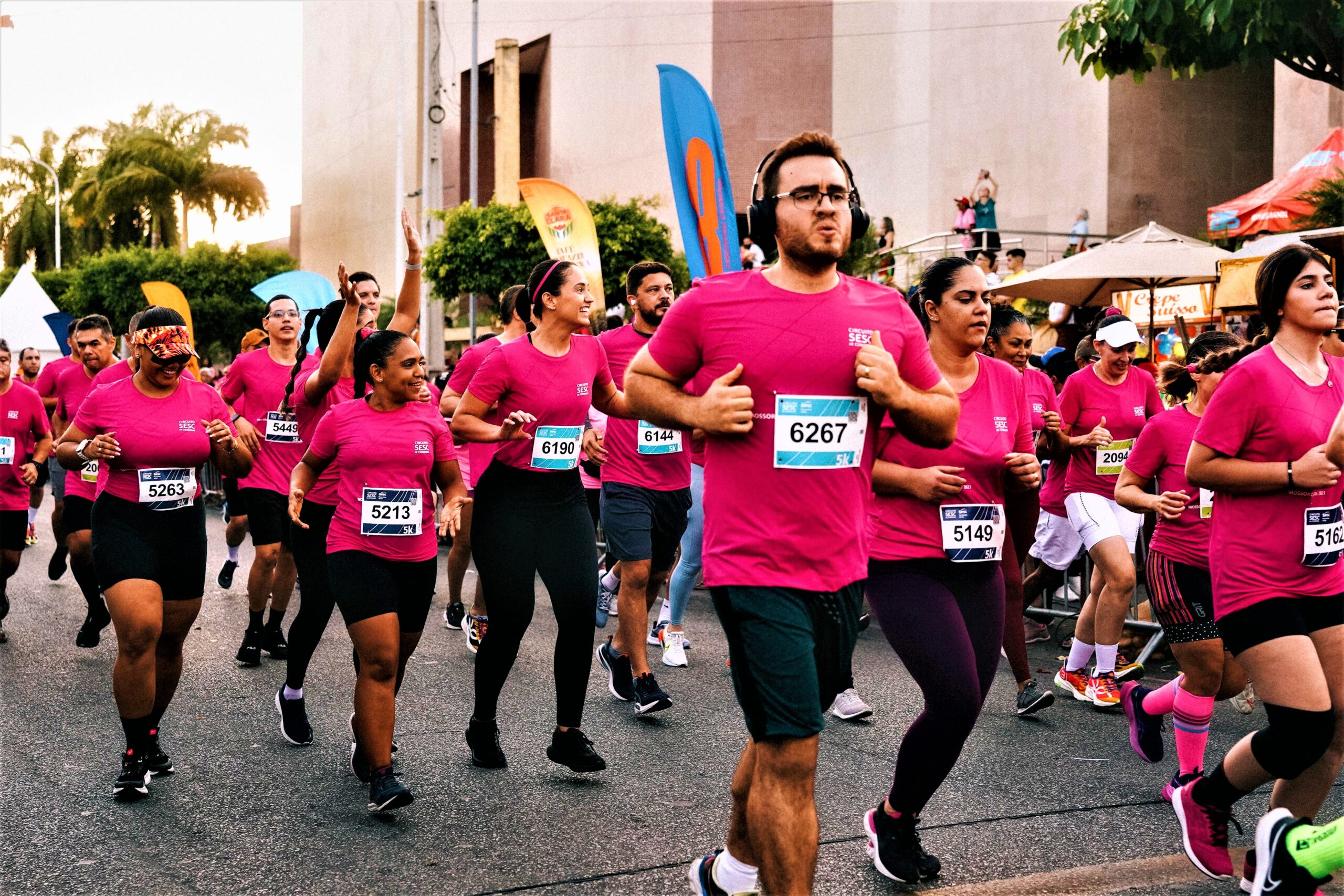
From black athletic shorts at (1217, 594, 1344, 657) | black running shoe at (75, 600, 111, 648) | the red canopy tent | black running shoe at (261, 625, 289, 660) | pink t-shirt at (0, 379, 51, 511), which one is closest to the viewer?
black athletic shorts at (1217, 594, 1344, 657)

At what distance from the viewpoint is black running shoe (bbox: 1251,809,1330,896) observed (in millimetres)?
3623

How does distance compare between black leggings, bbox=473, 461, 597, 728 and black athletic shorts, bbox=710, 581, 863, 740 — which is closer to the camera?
black athletic shorts, bbox=710, 581, 863, 740

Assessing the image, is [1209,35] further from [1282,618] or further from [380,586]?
[380,586]

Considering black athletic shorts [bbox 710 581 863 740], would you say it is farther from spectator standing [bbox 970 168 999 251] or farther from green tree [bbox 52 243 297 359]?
green tree [bbox 52 243 297 359]

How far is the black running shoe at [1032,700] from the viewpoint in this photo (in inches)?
261

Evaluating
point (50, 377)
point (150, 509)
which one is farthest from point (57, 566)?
point (150, 509)

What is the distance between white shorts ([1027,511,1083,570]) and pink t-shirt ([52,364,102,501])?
5.99 m

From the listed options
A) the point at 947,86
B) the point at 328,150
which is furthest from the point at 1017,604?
the point at 328,150

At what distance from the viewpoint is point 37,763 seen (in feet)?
18.8

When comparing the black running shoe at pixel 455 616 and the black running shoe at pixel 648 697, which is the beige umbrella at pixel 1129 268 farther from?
the black running shoe at pixel 648 697

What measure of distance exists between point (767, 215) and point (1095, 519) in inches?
170

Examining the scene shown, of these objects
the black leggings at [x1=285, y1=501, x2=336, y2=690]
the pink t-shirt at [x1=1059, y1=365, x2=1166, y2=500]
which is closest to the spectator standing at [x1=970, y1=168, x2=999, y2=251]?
the pink t-shirt at [x1=1059, y1=365, x2=1166, y2=500]

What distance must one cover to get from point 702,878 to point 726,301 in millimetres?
1586

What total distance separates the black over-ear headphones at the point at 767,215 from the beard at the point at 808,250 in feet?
0.29
